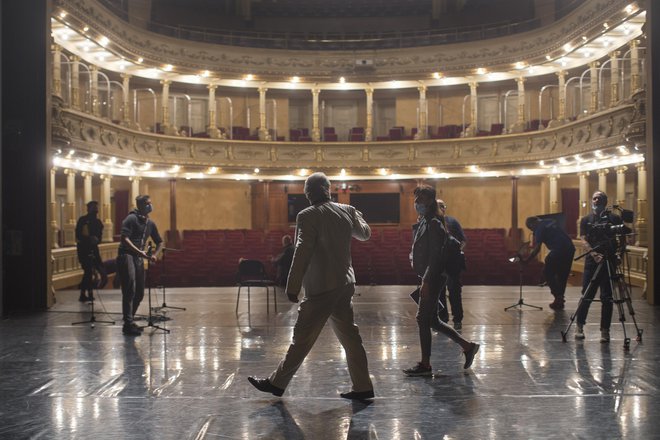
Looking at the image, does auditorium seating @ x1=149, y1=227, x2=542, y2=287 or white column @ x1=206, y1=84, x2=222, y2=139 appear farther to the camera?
white column @ x1=206, y1=84, x2=222, y2=139

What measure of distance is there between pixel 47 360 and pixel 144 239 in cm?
215

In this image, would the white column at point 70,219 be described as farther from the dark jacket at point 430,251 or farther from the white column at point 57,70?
the dark jacket at point 430,251

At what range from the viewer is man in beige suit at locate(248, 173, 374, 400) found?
477 centimetres

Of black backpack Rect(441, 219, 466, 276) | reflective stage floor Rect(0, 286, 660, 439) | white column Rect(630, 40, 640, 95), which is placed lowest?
reflective stage floor Rect(0, 286, 660, 439)

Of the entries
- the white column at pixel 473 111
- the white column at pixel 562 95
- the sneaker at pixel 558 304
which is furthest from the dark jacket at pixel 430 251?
the white column at pixel 473 111

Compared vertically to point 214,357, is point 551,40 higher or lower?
higher

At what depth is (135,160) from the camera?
19953 millimetres

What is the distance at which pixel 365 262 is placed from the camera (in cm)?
1711

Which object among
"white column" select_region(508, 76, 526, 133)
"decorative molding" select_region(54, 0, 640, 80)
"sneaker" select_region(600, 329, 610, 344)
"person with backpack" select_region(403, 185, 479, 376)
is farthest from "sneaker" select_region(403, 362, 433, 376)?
"white column" select_region(508, 76, 526, 133)

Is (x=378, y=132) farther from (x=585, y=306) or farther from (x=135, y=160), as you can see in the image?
(x=585, y=306)

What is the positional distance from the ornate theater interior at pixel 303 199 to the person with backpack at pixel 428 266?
0.34m

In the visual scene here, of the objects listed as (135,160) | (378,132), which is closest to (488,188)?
(378,132)

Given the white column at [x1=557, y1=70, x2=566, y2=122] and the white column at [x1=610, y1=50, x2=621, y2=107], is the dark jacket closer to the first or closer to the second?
the white column at [x1=610, y1=50, x2=621, y2=107]

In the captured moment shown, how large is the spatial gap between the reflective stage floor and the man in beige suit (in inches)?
9.1
